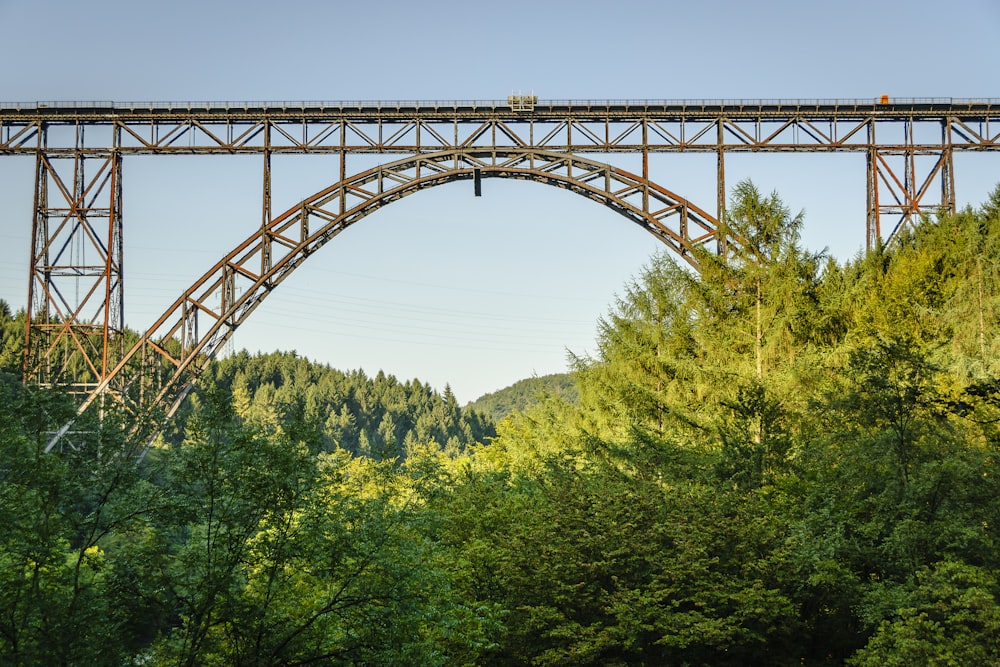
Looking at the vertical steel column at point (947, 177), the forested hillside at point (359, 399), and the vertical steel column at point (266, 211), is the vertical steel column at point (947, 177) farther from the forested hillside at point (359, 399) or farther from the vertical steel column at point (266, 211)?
the forested hillside at point (359, 399)

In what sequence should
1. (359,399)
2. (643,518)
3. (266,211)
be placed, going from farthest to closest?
(359,399) < (266,211) < (643,518)

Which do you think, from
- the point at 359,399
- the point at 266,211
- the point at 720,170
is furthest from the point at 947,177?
the point at 359,399

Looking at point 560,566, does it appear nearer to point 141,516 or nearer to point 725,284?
point 141,516

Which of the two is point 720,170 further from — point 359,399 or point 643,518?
point 359,399

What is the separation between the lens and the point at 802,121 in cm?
2962

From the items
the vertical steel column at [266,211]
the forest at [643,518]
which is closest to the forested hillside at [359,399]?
the vertical steel column at [266,211]

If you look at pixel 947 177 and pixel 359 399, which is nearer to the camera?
pixel 947 177

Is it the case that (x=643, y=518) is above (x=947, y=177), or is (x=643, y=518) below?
below

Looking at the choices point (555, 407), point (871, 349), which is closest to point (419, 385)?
point (555, 407)

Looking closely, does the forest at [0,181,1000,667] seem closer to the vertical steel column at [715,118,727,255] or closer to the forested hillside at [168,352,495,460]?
the vertical steel column at [715,118,727,255]

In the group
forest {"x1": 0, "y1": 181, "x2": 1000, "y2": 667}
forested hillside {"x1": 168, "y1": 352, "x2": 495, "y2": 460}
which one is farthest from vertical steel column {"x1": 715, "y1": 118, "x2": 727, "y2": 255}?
forested hillside {"x1": 168, "y1": 352, "x2": 495, "y2": 460}

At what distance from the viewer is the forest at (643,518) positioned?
537 inches

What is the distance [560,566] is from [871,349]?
24.1ft

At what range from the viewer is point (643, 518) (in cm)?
1889
